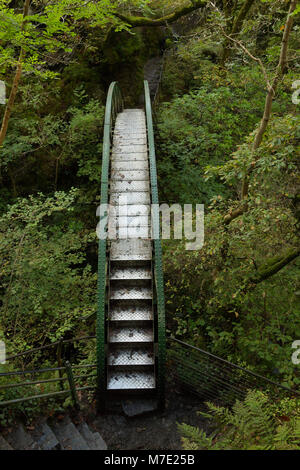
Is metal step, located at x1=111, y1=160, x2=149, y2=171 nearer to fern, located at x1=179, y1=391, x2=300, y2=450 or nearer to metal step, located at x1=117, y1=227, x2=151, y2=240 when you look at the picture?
metal step, located at x1=117, y1=227, x2=151, y2=240

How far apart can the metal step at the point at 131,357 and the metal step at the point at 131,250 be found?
1.66 meters

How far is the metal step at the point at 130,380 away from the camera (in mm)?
4992

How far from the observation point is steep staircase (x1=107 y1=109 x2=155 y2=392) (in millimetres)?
5148

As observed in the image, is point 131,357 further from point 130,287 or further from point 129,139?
point 129,139

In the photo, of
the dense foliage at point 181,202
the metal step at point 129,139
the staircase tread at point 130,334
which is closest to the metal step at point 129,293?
the staircase tread at point 130,334

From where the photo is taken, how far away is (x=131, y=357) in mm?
5207

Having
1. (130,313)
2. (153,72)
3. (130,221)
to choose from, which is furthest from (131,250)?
(153,72)

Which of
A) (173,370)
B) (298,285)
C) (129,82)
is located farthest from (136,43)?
(173,370)

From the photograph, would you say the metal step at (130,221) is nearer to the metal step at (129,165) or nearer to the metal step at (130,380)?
the metal step at (129,165)

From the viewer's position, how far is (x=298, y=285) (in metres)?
6.45

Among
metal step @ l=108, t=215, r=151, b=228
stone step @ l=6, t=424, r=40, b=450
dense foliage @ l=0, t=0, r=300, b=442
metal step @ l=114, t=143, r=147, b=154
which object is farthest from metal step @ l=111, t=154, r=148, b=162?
stone step @ l=6, t=424, r=40, b=450

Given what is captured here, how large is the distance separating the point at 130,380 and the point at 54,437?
4.43ft
